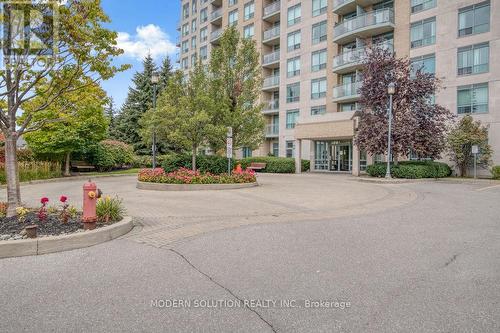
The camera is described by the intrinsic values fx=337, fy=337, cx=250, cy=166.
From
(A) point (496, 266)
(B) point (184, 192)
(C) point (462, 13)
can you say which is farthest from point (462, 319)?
(C) point (462, 13)


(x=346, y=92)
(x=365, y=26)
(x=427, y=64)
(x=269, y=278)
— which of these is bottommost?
(x=269, y=278)

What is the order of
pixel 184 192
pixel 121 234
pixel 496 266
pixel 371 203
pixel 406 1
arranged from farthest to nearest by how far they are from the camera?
pixel 406 1 → pixel 184 192 → pixel 371 203 → pixel 121 234 → pixel 496 266

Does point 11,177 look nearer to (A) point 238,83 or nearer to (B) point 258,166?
(A) point 238,83

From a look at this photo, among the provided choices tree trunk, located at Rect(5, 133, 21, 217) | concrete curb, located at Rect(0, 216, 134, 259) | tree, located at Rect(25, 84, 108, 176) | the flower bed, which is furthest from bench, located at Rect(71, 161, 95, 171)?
concrete curb, located at Rect(0, 216, 134, 259)

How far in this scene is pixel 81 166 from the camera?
978 inches

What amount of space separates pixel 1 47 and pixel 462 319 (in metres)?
8.71

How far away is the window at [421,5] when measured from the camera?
2546cm

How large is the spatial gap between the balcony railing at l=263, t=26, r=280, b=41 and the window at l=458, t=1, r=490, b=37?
18.4m

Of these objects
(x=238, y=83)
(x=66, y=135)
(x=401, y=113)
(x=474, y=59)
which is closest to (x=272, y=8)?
(x=474, y=59)

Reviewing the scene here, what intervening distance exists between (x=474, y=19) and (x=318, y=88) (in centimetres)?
1333

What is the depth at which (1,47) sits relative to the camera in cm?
673

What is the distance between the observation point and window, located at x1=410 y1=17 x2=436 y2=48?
83.2 ft

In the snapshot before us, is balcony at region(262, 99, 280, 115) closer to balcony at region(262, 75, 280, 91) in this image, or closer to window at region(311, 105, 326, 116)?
balcony at region(262, 75, 280, 91)

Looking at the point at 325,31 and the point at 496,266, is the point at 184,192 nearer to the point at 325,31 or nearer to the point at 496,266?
the point at 496,266
